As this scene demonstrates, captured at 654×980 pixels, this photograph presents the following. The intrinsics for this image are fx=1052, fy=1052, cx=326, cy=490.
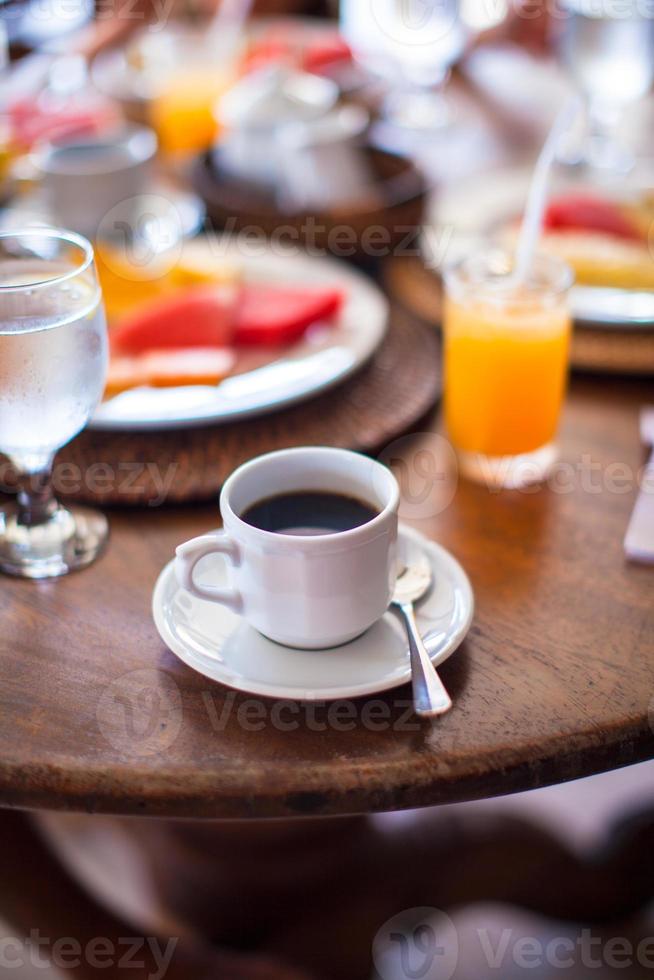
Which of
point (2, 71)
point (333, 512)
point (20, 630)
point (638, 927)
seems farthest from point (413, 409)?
point (2, 71)

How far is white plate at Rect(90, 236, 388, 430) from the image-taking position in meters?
0.99

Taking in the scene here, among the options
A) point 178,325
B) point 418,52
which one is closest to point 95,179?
point 178,325

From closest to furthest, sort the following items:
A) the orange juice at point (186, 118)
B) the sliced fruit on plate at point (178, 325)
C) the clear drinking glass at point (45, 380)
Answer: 1. the clear drinking glass at point (45, 380)
2. the sliced fruit on plate at point (178, 325)
3. the orange juice at point (186, 118)

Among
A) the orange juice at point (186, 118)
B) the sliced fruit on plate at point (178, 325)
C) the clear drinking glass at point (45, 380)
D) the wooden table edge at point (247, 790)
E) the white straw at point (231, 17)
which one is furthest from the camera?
the white straw at point (231, 17)

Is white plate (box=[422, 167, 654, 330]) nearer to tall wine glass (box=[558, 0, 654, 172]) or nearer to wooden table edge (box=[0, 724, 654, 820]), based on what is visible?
tall wine glass (box=[558, 0, 654, 172])

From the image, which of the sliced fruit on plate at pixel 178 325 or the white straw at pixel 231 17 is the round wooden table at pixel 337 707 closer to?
the sliced fruit on plate at pixel 178 325

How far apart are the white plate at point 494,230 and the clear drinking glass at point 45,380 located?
0.51 metres

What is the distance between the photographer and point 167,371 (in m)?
1.04

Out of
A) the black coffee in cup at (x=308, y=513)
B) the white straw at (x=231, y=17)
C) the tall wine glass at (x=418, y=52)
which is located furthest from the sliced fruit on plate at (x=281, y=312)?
the white straw at (x=231, y=17)

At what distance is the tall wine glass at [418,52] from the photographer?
1801mm

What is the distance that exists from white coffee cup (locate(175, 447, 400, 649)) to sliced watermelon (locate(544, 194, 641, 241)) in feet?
2.29

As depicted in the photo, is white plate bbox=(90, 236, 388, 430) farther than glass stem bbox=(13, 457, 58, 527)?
Yes

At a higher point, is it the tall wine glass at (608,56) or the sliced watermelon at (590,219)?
the tall wine glass at (608,56)

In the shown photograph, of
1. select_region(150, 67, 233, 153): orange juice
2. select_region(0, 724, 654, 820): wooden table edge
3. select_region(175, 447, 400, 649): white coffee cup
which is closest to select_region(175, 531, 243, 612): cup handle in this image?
select_region(175, 447, 400, 649): white coffee cup
